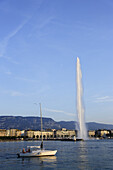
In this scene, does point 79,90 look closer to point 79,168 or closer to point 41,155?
point 41,155

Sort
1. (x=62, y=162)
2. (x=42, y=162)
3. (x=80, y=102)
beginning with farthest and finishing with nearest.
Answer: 1. (x=80, y=102)
2. (x=42, y=162)
3. (x=62, y=162)

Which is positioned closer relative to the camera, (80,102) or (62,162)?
(62,162)

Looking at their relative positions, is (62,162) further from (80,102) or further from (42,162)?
(80,102)

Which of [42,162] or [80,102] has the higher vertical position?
[80,102]

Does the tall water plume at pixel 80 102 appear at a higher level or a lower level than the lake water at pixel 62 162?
higher

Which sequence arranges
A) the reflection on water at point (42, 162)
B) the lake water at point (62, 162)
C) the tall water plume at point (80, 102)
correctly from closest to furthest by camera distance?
the lake water at point (62, 162), the reflection on water at point (42, 162), the tall water plume at point (80, 102)

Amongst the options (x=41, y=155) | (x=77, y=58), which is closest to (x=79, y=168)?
(x=41, y=155)

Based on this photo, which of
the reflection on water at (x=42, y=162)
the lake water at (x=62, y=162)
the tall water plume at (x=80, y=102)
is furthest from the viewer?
the tall water plume at (x=80, y=102)

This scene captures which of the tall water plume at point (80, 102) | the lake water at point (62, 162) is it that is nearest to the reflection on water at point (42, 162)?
the lake water at point (62, 162)

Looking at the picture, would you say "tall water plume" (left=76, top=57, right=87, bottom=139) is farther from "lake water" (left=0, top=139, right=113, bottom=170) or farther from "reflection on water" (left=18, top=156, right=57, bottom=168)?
"reflection on water" (left=18, top=156, right=57, bottom=168)

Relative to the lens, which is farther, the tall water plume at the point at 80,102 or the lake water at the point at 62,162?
the tall water plume at the point at 80,102

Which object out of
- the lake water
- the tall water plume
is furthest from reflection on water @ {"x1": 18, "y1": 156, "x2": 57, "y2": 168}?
the tall water plume

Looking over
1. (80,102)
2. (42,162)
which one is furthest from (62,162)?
(80,102)

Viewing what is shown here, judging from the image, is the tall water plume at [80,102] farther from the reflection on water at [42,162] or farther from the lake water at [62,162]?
the reflection on water at [42,162]
